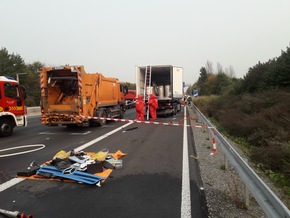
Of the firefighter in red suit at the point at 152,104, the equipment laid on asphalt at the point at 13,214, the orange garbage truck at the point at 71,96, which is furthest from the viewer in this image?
the firefighter in red suit at the point at 152,104

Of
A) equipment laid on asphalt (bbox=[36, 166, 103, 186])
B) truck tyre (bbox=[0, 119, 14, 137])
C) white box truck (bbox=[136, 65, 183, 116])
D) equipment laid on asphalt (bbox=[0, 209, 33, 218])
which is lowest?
equipment laid on asphalt (bbox=[0, 209, 33, 218])

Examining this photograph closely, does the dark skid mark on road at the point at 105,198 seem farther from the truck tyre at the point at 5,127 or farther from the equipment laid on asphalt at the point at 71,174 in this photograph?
the truck tyre at the point at 5,127

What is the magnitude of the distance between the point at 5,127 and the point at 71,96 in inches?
129

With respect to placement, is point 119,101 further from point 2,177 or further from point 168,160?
point 2,177

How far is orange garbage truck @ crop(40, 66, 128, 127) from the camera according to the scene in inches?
477

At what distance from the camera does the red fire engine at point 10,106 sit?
1129 cm

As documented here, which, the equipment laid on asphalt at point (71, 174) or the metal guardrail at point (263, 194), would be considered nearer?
the metal guardrail at point (263, 194)

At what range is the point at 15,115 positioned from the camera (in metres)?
11.9

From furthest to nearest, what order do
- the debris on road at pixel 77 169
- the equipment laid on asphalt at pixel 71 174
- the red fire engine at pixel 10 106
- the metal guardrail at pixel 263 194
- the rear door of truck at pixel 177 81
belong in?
the rear door of truck at pixel 177 81
the red fire engine at pixel 10 106
the debris on road at pixel 77 169
the equipment laid on asphalt at pixel 71 174
the metal guardrail at pixel 263 194

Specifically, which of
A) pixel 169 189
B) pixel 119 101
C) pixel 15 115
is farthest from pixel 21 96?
pixel 169 189

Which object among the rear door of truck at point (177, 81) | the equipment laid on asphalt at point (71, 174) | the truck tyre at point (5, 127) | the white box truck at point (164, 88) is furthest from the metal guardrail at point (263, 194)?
the rear door of truck at point (177, 81)

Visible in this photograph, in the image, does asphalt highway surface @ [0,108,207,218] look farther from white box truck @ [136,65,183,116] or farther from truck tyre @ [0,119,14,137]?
white box truck @ [136,65,183,116]

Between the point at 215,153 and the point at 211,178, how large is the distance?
229 cm

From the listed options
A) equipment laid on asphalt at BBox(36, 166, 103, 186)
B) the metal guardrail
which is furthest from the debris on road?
the metal guardrail
